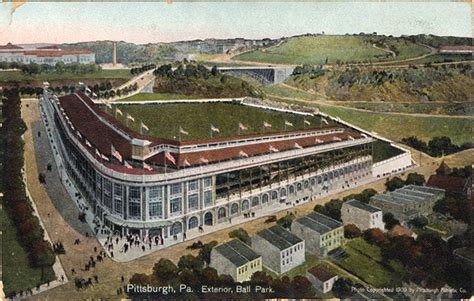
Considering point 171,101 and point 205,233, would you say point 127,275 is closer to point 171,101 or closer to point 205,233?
point 205,233

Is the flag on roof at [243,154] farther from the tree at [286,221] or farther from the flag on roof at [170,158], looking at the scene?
the tree at [286,221]

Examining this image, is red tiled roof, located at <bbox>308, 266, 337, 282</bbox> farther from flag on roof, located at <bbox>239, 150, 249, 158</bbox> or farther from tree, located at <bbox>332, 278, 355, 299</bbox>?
flag on roof, located at <bbox>239, 150, 249, 158</bbox>

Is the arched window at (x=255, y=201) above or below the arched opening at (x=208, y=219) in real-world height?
above

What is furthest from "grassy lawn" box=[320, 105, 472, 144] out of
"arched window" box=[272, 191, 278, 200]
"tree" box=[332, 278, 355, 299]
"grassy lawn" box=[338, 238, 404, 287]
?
"tree" box=[332, 278, 355, 299]

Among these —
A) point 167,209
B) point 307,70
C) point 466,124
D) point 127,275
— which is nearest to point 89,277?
point 127,275

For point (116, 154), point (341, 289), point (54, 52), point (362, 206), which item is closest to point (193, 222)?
point (116, 154)

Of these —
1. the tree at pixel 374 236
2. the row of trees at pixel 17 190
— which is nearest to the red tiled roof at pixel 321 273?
the tree at pixel 374 236
